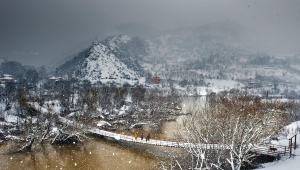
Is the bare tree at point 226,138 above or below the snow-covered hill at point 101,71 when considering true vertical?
below

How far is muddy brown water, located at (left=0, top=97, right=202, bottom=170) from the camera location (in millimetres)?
25453

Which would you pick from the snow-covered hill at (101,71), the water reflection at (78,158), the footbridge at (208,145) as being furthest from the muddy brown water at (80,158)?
the snow-covered hill at (101,71)

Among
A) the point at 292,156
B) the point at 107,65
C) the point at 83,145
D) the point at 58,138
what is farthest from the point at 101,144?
the point at 107,65

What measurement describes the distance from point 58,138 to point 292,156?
29472 mm

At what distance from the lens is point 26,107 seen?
46.8 m

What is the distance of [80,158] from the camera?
91.8 feet

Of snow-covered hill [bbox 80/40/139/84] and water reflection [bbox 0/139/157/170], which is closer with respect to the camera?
water reflection [bbox 0/139/157/170]

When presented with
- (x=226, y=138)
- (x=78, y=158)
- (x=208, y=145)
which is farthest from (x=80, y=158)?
(x=226, y=138)

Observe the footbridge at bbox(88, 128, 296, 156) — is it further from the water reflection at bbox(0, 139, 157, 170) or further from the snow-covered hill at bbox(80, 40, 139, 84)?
the snow-covered hill at bbox(80, 40, 139, 84)

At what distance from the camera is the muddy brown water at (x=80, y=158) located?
25.5 meters

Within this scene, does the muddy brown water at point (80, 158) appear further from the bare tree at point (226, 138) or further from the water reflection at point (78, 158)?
the bare tree at point (226, 138)

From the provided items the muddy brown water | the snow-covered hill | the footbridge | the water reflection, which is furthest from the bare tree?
the snow-covered hill

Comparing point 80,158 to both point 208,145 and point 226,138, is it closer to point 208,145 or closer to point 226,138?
point 208,145

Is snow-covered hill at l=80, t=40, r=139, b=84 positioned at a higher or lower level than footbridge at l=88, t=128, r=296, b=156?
higher
